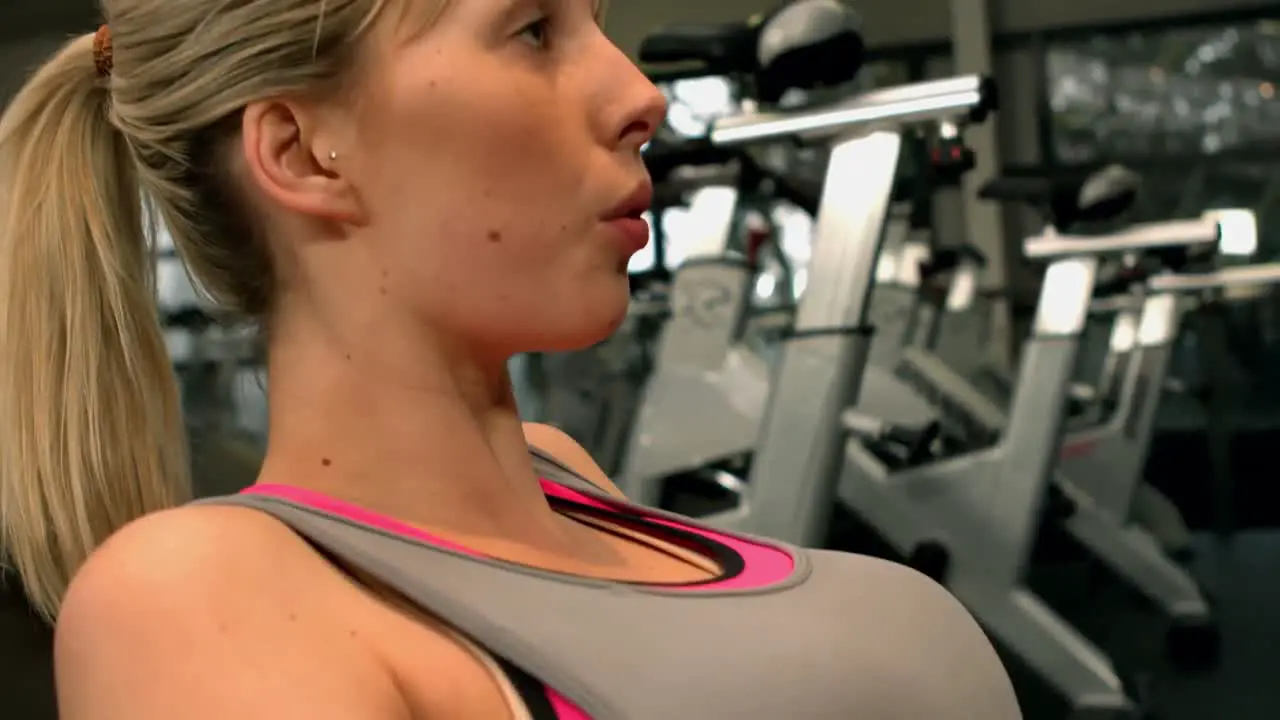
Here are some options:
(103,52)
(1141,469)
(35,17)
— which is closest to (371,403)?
(103,52)

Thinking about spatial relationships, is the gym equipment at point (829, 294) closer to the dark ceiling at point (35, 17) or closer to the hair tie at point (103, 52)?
the dark ceiling at point (35, 17)

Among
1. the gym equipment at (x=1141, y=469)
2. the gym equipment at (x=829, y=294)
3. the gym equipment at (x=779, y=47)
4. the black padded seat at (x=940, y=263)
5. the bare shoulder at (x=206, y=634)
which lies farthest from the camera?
the black padded seat at (x=940, y=263)

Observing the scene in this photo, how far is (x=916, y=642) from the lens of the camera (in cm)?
60

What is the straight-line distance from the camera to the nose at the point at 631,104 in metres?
0.61

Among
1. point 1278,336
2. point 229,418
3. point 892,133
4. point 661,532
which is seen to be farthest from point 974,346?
point 661,532

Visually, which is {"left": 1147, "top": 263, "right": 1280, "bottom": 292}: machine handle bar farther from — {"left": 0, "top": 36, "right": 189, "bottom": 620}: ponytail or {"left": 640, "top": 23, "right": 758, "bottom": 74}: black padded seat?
{"left": 0, "top": 36, "right": 189, "bottom": 620}: ponytail

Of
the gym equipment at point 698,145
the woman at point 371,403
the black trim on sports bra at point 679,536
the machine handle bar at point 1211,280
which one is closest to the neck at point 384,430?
the woman at point 371,403

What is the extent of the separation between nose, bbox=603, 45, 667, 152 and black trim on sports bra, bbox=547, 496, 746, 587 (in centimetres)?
23

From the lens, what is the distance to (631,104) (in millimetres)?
610

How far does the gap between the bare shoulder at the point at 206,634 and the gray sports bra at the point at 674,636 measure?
4 centimetres

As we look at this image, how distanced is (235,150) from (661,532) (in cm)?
32

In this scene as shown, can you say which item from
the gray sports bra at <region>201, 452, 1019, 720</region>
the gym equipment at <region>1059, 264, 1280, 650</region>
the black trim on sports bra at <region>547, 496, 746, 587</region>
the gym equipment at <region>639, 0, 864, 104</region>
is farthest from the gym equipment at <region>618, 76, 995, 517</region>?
the gym equipment at <region>1059, 264, 1280, 650</region>

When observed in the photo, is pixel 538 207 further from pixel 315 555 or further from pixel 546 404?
pixel 546 404

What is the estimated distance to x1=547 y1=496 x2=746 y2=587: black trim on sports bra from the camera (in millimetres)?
657
